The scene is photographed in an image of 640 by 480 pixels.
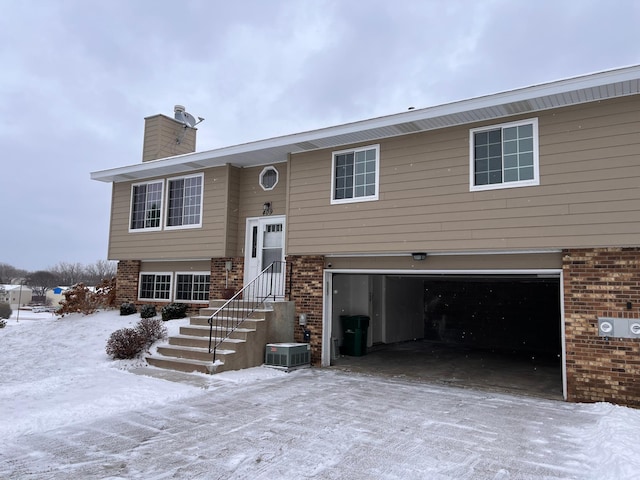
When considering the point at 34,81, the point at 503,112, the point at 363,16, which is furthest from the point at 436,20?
the point at 34,81

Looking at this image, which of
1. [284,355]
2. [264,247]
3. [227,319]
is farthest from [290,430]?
[264,247]

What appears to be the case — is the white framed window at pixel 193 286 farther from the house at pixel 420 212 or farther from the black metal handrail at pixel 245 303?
the black metal handrail at pixel 245 303

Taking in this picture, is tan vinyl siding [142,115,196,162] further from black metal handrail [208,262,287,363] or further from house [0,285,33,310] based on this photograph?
house [0,285,33,310]

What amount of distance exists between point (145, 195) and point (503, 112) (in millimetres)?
10713

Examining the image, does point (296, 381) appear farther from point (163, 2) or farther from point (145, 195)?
point (163, 2)

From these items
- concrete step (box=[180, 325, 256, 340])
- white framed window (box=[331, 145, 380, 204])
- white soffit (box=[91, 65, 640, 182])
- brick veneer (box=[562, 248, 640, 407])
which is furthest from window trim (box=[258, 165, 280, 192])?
brick veneer (box=[562, 248, 640, 407])

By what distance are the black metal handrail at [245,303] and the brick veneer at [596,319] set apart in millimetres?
6171

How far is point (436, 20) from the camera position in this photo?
1938cm

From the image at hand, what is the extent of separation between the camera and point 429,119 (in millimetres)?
8547

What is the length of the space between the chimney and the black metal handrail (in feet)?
20.4

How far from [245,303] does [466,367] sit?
18.4ft

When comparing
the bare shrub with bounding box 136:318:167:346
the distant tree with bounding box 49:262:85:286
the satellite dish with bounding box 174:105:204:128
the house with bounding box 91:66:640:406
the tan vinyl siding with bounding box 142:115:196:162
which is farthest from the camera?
the distant tree with bounding box 49:262:85:286

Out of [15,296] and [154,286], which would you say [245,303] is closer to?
[154,286]

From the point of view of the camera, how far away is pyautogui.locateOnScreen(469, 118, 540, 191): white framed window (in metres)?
7.86
